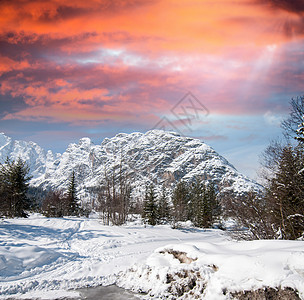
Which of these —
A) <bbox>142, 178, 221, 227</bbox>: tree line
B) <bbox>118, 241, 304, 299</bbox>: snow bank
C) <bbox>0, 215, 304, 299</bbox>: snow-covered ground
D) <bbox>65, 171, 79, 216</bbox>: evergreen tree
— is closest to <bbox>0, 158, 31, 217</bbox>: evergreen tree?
<bbox>65, 171, 79, 216</bbox>: evergreen tree

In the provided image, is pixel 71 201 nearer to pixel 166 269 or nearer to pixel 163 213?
pixel 163 213

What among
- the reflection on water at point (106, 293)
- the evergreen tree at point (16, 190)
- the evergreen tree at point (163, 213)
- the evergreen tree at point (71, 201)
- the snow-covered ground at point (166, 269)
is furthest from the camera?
the evergreen tree at point (71, 201)

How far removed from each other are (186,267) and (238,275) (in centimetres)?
196

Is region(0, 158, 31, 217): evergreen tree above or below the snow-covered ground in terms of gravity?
above

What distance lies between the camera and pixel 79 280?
28.7 ft

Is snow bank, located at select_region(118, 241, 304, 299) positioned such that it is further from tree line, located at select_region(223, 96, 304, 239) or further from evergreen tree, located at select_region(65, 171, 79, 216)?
evergreen tree, located at select_region(65, 171, 79, 216)

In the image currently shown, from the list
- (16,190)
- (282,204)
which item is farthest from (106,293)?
(16,190)

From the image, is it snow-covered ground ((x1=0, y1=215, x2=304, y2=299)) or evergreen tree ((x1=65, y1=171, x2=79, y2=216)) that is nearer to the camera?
snow-covered ground ((x1=0, y1=215, x2=304, y2=299))

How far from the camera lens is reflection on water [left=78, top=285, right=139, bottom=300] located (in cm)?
750

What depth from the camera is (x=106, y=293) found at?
788cm

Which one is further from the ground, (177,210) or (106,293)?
(177,210)

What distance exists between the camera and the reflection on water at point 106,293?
750cm

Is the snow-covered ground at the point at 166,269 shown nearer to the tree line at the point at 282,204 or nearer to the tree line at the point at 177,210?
the tree line at the point at 282,204

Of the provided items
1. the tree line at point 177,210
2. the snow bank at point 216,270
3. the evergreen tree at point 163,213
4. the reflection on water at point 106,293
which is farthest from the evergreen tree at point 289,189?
the evergreen tree at point 163,213
